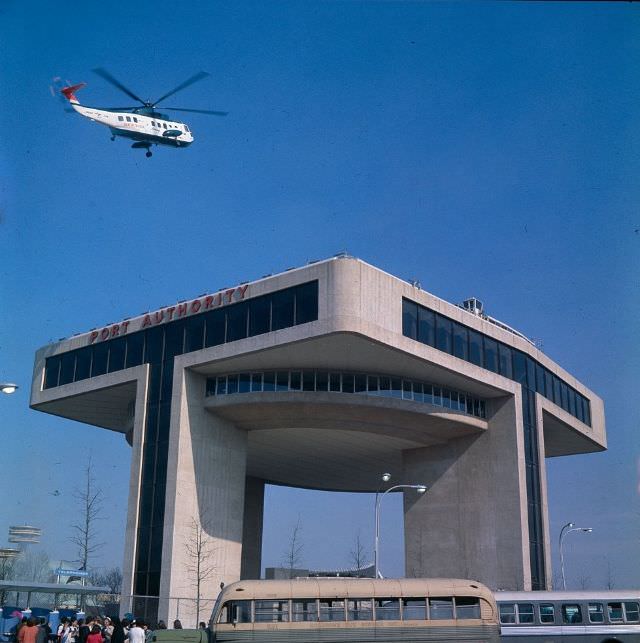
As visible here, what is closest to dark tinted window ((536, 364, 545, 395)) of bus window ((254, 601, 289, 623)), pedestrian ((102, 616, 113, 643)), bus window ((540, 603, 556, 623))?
bus window ((540, 603, 556, 623))

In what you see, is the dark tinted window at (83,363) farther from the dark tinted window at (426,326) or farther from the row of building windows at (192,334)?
the dark tinted window at (426,326)

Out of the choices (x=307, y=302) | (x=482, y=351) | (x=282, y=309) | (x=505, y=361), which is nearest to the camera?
(x=307, y=302)

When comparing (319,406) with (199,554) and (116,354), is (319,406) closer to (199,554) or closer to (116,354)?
(199,554)

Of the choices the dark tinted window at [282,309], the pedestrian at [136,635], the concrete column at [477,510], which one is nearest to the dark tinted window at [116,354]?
the dark tinted window at [282,309]

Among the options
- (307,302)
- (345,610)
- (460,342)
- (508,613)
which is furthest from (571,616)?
(460,342)

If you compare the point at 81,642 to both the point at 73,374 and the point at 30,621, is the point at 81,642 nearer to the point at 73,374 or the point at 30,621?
the point at 30,621

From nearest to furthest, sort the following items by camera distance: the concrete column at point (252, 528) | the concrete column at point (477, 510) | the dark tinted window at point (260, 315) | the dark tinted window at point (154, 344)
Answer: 1. the dark tinted window at point (260, 315)
2. the dark tinted window at point (154, 344)
3. the concrete column at point (477, 510)
4. the concrete column at point (252, 528)
